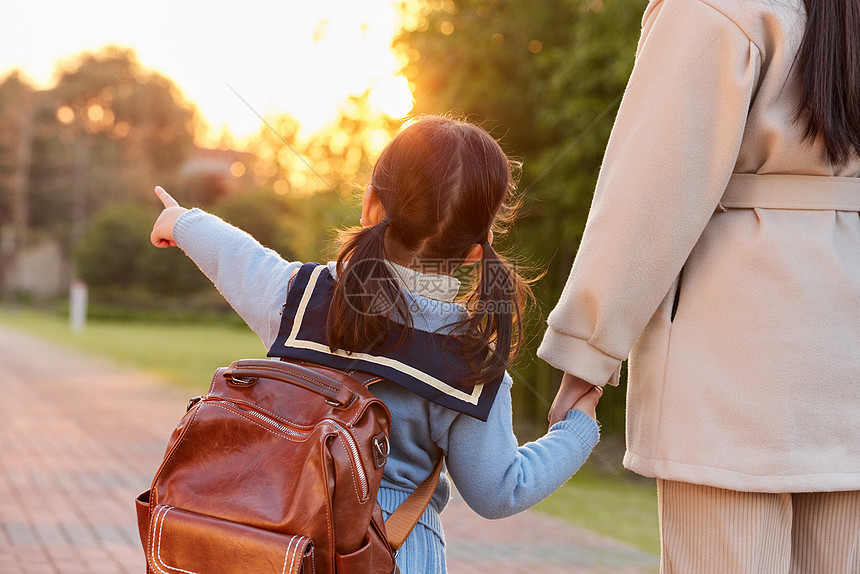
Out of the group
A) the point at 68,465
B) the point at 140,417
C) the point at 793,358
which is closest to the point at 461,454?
the point at 793,358

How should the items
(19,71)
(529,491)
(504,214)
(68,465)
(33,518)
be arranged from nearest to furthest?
(529,491) < (504,214) < (33,518) < (68,465) < (19,71)

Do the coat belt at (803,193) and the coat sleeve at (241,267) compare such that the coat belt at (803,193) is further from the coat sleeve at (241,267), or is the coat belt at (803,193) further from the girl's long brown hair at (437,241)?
the coat sleeve at (241,267)

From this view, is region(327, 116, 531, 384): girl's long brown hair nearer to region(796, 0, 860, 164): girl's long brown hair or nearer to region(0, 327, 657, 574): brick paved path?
region(796, 0, 860, 164): girl's long brown hair

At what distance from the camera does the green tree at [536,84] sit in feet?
25.8

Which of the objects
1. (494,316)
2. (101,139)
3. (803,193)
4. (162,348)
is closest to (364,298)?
(494,316)

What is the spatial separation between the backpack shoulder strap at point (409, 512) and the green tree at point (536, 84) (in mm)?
6653

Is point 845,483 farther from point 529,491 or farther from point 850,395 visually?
point 529,491

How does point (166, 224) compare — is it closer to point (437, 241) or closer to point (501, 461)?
point (437, 241)

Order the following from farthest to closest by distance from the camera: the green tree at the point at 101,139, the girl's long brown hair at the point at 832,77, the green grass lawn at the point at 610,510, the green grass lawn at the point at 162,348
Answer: the green tree at the point at 101,139 < the green grass lawn at the point at 162,348 < the green grass lawn at the point at 610,510 < the girl's long brown hair at the point at 832,77

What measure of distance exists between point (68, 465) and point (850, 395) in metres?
5.99

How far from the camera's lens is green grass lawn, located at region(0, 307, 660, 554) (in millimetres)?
6168

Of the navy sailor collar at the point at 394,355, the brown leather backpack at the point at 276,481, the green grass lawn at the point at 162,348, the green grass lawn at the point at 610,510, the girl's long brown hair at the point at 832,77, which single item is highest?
the girl's long brown hair at the point at 832,77

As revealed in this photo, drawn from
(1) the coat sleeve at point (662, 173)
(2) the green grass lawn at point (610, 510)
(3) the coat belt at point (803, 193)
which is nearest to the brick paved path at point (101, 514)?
(2) the green grass lawn at point (610, 510)

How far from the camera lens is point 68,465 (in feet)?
20.8
